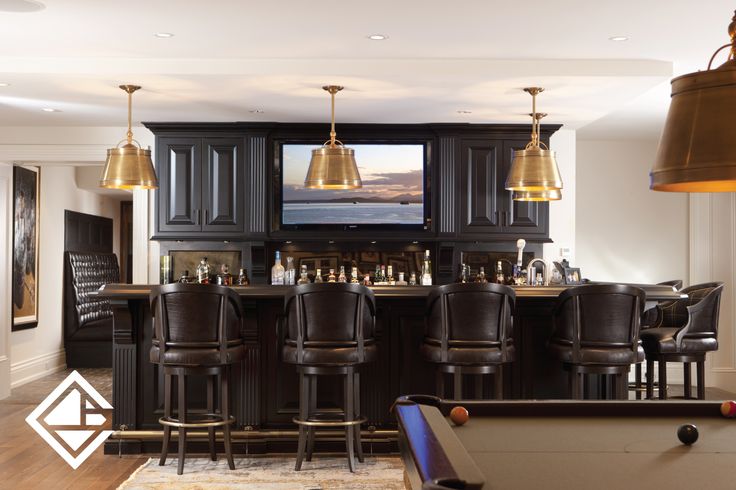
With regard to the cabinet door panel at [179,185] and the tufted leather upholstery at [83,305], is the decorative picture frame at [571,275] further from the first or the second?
the tufted leather upholstery at [83,305]

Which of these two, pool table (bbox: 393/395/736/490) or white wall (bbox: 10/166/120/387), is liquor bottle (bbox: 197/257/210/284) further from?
pool table (bbox: 393/395/736/490)

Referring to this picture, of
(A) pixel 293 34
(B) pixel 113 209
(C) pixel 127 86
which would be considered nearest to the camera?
(A) pixel 293 34

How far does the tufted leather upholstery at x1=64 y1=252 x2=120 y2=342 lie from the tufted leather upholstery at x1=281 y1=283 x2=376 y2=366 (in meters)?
5.42

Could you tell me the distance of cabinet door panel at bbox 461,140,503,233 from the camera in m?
7.79

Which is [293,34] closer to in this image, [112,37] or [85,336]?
[112,37]

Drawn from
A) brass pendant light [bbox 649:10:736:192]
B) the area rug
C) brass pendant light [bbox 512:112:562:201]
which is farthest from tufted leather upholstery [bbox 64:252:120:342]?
brass pendant light [bbox 649:10:736:192]

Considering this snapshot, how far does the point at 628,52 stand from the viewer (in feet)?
18.4

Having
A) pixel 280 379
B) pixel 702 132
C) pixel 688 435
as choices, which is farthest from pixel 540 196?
pixel 702 132

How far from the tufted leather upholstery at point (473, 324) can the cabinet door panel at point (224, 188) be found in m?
3.18

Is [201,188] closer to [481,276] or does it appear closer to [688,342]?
[481,276]

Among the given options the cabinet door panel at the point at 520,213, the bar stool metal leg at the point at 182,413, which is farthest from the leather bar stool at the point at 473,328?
the cabinet door panel at the point at 520,213

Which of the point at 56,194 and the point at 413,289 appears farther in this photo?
the point at 56,194

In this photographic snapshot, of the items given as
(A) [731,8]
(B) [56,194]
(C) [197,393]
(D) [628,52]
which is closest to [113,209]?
(B) [56,194]

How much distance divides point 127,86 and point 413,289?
247 centimetres
